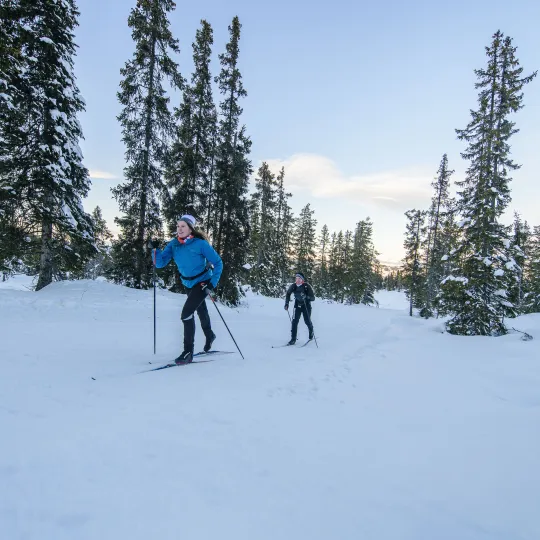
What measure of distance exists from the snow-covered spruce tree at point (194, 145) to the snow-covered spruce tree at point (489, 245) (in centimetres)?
1379

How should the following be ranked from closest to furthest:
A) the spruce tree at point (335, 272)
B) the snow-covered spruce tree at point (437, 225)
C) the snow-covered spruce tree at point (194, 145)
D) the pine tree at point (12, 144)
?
the pine tree at point (12, 144) < the snow-covered spruce tree at point (194, 145) < the snow-covered spruce tree at point (437, 225) < the spruce tree at point (335, 272)

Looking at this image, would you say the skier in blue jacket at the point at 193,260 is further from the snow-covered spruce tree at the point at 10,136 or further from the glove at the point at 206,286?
the snow-covered spruce tree at the point at 10,136

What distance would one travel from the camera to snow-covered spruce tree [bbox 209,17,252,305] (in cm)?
1784

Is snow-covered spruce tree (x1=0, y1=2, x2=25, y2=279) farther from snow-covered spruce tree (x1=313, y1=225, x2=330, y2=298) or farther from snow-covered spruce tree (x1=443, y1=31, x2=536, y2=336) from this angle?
snow-covered spruce tree (x1=313, y1=225, x2=330, y2=298)

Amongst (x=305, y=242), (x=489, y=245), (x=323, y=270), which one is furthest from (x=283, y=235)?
(x=489, y=245)

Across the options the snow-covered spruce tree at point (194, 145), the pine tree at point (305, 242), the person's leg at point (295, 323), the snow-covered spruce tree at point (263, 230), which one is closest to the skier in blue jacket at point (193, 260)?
the person's leg at point (295, 323)

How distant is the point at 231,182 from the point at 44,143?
8.99 m

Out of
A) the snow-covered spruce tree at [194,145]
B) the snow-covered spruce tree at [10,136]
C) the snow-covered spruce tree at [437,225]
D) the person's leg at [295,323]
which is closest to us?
the person's leg at [295,323]

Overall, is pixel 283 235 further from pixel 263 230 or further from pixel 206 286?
pixel 206 286

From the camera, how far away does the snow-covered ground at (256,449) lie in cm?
191

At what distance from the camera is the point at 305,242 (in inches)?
1870

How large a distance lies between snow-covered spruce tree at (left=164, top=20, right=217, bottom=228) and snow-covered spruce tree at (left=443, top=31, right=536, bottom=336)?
45.2 ft

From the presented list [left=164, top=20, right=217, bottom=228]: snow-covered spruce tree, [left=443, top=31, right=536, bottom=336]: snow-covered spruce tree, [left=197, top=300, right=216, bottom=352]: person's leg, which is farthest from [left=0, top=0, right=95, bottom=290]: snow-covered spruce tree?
[left=443, top=31, right=536, bottom=336]: snow-covered spruce tree

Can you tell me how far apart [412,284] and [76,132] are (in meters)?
35.7
